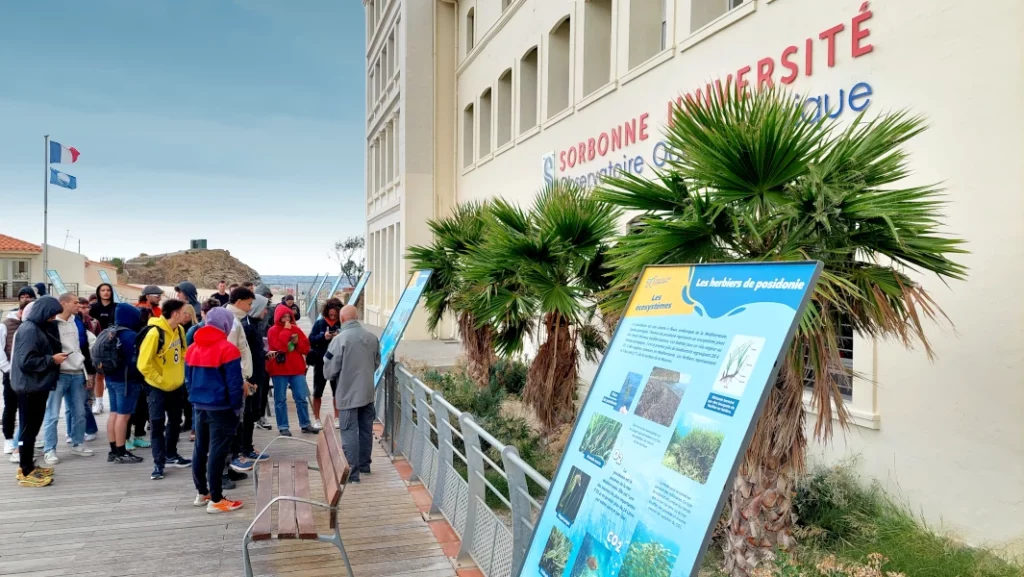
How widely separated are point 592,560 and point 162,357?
6.00 metres

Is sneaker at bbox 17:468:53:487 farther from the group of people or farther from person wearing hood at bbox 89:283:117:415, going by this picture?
person wearing hood at bbox 89:283:117:415

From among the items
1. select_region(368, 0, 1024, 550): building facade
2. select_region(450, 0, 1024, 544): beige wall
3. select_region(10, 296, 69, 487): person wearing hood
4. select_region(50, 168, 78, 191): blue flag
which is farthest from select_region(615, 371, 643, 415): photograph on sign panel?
select_region(50, 168, 78, 191): blue flag

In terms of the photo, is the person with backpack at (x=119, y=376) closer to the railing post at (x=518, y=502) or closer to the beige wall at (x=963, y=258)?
the railing post at (x=518, y=502)

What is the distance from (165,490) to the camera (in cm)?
688

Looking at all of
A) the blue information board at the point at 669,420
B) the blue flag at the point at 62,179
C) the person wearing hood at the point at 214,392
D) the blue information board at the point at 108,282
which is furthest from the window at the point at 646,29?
the blue flag at the point at 62,179

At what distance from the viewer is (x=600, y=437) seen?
266 cm

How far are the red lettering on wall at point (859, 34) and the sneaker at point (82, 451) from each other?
9877 millimetres

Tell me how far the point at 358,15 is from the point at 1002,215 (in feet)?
138

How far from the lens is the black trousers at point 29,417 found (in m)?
6.76

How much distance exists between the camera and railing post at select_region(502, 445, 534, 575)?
12.8ft

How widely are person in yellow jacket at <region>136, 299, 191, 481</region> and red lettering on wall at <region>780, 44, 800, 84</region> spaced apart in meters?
7.30

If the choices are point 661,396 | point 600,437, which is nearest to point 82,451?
point 600,437

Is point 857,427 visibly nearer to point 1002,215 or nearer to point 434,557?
point 1002,215

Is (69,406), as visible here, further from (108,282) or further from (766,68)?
(766,68)
